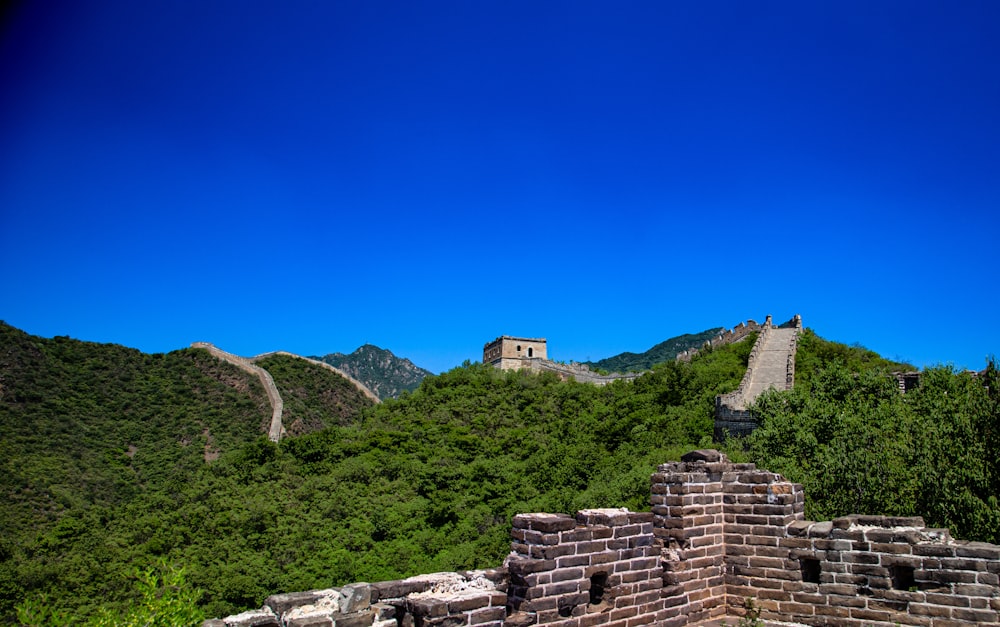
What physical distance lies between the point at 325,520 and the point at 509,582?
19.6 meters

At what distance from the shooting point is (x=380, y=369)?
113 m

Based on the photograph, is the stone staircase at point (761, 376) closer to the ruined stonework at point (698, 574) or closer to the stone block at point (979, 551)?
the ruined stonework at point (698, 574)

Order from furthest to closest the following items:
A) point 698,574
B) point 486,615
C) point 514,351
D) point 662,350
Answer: point 662,350 < point 514,351 < point 698,574 < point 486,615

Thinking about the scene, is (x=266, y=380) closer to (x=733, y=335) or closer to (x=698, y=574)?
(x=733, y=335)

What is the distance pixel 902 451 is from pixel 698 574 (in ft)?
24.4

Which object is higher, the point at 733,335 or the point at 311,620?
the point at 733,335

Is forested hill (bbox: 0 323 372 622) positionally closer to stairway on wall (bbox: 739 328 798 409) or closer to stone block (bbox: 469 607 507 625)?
stone block (bbox: 469 607 507 625)

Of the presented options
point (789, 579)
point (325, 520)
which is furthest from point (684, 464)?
point (325, 520)

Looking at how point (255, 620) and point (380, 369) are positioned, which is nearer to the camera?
point (255, 620)

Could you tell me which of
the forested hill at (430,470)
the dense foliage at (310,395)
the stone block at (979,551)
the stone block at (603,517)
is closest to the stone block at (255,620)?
the stone block at (603,517)

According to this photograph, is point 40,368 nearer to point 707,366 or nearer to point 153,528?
point 153,528

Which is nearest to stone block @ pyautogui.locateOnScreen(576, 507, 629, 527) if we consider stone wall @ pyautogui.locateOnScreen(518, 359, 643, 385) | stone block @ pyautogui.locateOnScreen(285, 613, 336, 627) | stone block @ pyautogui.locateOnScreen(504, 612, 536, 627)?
stone block @ pyautogui.locateOnScreen(504, 612, 536, 627)

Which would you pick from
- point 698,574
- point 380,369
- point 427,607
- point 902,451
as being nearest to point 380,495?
point 902,451

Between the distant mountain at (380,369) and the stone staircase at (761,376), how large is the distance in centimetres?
7889
